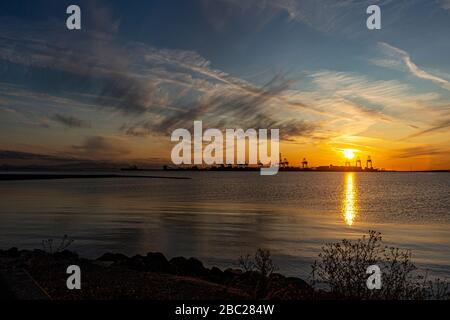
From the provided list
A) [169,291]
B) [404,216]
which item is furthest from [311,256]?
[404,216]

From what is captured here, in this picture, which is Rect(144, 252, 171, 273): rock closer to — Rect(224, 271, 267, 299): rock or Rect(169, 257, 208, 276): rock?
Rect(169, 257, 208, 276): rock

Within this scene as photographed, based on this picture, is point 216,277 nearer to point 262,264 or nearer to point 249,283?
point 249,283

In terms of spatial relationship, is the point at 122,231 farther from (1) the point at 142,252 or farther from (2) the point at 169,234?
(1) the point at 142,252

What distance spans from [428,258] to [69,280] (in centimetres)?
2228

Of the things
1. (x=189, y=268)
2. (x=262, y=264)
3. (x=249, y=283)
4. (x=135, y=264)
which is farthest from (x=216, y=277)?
(x=135, y=264)

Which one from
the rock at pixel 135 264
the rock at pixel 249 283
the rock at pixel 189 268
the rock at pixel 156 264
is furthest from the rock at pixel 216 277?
the rock at pixel 135 264

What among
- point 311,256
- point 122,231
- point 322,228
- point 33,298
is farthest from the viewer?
point 322,228

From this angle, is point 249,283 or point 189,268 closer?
point 249,283

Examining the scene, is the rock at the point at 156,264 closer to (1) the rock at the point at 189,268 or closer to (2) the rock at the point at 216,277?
(1) the rock at the point at 189,268

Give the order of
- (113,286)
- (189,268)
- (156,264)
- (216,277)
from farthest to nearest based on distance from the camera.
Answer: (189,268), (156,264), (216,277), (113,286)

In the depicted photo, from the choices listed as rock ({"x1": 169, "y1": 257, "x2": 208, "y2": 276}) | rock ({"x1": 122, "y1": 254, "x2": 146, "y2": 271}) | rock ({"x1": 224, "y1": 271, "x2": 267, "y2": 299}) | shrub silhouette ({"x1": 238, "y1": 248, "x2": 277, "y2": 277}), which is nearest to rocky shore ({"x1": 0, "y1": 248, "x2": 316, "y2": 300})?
rock ({"x1": 224, "y1": 271, "x2": 267, "y2": 299})

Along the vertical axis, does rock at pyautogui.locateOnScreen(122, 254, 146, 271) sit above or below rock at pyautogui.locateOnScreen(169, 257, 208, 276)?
above
